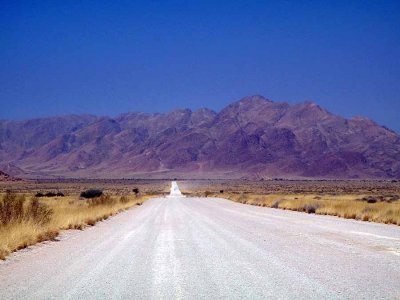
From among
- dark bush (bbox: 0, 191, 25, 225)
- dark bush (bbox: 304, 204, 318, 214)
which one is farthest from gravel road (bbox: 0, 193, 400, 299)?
dark bush (bbox: 304, 204, 318, 214)

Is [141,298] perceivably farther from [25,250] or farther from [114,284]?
[25,250]

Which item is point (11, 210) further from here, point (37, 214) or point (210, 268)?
point (210, 268)

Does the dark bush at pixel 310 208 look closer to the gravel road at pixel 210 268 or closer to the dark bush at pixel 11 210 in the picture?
the gravel road at pixel 210 268

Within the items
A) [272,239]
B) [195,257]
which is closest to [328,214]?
[272,239]

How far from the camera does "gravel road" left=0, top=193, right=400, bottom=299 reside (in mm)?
8672

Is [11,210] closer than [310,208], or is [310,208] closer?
[11,210]

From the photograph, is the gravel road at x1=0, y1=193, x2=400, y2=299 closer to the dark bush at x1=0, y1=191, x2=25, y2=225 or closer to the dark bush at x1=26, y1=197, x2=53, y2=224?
the dark bush at x1=0, y1=191, x2=25, y2=225

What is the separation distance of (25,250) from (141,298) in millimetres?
7214

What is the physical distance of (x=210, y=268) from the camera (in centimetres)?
1101

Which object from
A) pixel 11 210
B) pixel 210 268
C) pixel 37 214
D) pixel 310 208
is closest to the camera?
pixel 210 268

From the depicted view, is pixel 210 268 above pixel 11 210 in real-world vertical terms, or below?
below

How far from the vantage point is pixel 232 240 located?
16.4m

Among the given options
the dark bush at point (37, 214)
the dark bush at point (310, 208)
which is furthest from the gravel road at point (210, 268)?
the dark bush at point (310, 208)

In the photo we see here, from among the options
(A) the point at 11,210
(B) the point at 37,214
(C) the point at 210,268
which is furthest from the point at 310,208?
(C) the point at 210,268
